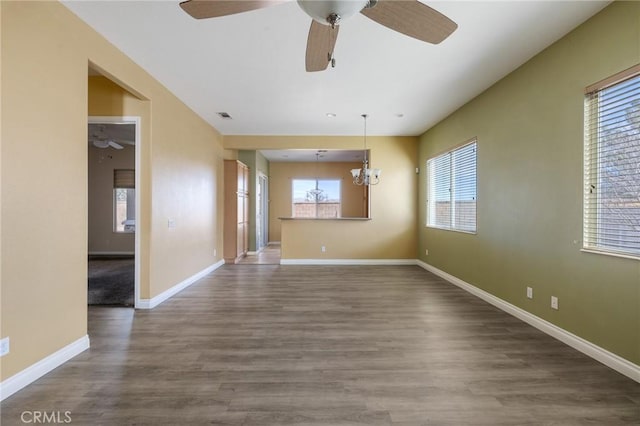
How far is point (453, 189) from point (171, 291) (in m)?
4.50

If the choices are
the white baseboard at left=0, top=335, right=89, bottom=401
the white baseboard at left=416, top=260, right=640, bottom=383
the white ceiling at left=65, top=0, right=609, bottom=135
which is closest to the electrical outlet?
the white baseboard at left=0, top=335, right=89, bottom=401

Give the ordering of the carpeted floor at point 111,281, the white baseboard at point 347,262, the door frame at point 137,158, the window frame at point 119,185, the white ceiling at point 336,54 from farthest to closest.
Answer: the window frame at point 119,185 < the white baseboard at point 347,262 < the carpeted floor at point 111,281 < the door frame at point 137,158 < the white ceiling at point 336,54

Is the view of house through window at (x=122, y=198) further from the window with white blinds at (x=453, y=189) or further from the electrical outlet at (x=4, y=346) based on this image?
the window with white blinds at (x=453, y=189)

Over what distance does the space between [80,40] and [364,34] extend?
234 cm

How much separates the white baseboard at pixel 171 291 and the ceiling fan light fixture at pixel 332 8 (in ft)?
11.6

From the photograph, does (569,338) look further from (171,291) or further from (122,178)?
(122,178)

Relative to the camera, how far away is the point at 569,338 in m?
2.52

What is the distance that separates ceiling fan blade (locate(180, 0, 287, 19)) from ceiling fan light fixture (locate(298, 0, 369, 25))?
23cm

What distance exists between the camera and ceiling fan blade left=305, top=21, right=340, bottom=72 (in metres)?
1.66

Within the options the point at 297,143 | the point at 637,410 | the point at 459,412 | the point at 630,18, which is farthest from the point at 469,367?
the point at 297,143

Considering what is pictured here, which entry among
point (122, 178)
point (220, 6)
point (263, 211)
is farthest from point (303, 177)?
point (220, 6)

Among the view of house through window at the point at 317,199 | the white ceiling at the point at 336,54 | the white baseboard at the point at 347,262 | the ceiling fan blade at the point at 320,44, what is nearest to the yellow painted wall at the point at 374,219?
the white baseboard at the point at 347,262

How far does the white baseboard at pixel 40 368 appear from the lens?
1816 millimetres
